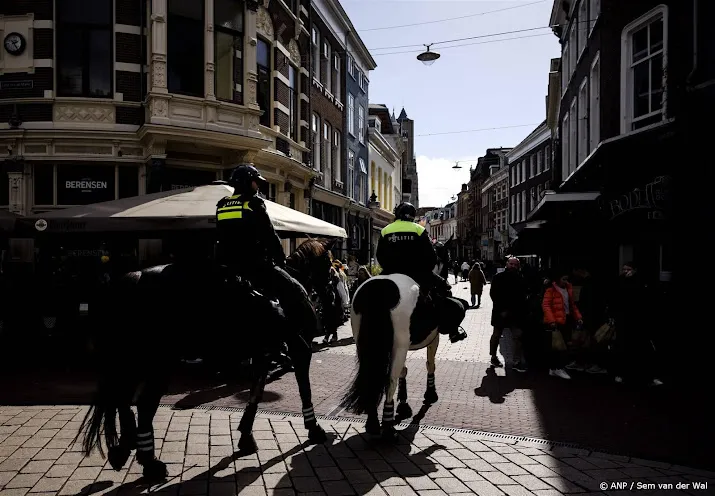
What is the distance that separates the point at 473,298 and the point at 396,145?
2572 centimetres

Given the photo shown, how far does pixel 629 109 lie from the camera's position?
1295cm

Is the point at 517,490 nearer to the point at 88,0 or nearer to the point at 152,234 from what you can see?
the point at 152,234

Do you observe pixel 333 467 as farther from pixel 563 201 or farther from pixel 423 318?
pixel 563 201

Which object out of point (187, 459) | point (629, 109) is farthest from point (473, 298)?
point (187, 459)

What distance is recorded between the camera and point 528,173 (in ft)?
155

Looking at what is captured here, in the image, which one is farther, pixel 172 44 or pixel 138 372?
pixel 172 44

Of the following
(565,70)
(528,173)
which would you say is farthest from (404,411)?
(528,173)

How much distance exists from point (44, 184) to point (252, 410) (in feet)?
37.5

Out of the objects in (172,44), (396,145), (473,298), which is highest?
(396,145)

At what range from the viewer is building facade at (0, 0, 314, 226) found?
535 inches

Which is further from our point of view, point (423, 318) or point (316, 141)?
point (316, 141)

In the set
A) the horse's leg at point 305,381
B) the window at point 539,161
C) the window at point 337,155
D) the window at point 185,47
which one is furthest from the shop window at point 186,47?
Result: the window at point 539,161

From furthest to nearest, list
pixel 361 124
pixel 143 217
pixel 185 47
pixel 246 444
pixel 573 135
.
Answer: pixel 361 124 → pixel 573 135 → pixel 185 47 → pixel 143 217 → pixel 246 444

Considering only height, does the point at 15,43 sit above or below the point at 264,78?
below
